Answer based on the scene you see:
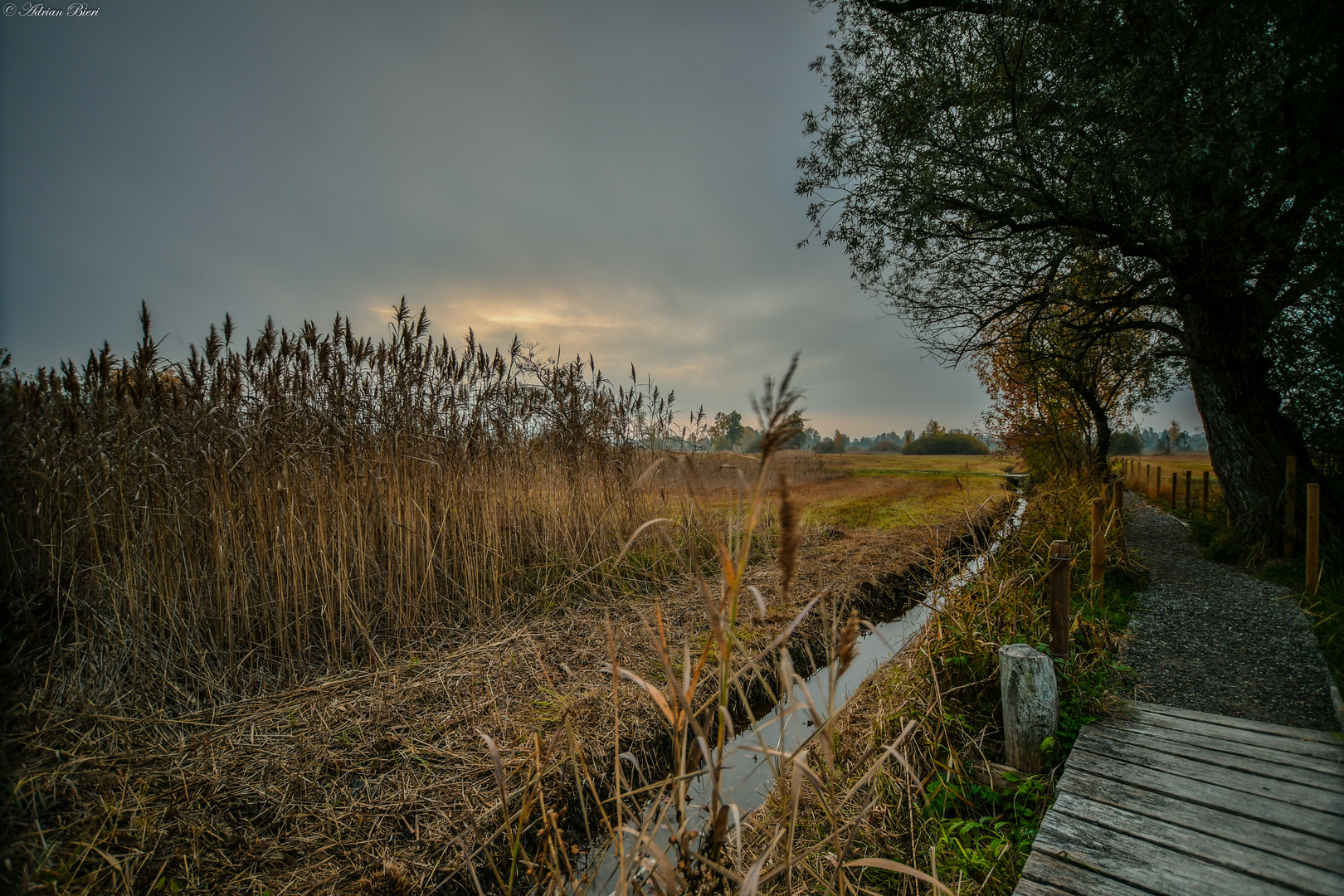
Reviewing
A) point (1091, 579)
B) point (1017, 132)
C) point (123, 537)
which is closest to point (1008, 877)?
point (1091, 579)

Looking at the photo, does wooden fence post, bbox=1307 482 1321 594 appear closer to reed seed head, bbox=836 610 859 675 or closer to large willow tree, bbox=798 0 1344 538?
large willow tree, bbox=798 0 1344 538

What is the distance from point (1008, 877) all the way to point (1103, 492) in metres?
7.34

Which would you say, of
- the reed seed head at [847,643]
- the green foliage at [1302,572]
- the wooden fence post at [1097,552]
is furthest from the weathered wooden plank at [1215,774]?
the reed seed head at [847,643]

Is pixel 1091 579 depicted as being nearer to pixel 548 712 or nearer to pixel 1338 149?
pixel 1338 149

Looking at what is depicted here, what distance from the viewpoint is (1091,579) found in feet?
13.2

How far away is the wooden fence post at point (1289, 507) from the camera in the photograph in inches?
190

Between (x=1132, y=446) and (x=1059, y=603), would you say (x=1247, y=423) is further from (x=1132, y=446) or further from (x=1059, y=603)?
(x=1132, y=446)

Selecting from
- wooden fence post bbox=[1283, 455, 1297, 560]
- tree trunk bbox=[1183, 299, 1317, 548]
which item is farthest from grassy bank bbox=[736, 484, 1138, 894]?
tree trunk bbox=[1183, 299, 1317, 548]

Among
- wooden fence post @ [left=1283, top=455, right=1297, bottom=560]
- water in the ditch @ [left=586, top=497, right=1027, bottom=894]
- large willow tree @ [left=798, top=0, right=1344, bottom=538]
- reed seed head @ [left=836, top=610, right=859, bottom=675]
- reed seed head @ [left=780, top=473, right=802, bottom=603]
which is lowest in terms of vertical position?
water in the ditch @ [left=586, top=497, right=1027, bottom=894]

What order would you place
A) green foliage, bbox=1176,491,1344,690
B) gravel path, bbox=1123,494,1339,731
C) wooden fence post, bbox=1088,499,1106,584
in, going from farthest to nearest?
wooden fence post, bbox=1088,499,1106,584 < green foliage, bbox=1176,491,1344,690 < gravel path, bbox=1123,494,1339,731

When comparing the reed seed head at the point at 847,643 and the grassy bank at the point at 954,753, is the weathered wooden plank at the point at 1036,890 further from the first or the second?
the reed seed head at the point at 847,643

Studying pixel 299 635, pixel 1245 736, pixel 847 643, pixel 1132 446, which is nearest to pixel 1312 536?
pixel 1245 736

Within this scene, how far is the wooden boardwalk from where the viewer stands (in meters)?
1.66

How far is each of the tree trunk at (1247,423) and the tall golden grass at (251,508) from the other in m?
7.22
